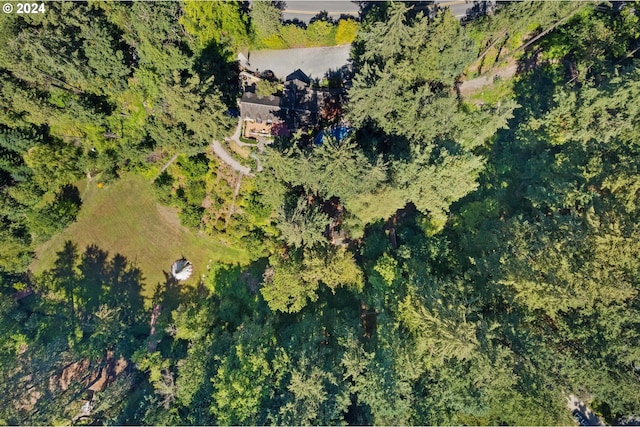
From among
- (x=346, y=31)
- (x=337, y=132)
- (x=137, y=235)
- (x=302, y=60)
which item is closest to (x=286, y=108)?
(x=302, y=60)

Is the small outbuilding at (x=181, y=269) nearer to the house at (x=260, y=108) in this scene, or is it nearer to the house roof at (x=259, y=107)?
the house at (x=260, y=108)

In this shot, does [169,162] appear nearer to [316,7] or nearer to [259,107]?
[259,107]

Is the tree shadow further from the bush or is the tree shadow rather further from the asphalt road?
the bush

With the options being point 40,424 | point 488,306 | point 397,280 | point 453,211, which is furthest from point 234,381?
point 453,211

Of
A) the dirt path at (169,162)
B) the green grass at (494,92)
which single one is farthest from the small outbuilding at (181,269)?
the green grass at (494,92)

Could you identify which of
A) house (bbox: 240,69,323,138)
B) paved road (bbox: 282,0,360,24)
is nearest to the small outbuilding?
house (bbox: 240,69,323,138)

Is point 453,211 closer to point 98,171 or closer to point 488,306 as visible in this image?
point 488,306
